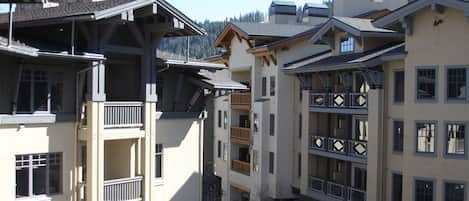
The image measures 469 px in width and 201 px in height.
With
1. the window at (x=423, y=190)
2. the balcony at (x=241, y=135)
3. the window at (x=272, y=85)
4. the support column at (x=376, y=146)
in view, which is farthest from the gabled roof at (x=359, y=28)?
the balcony at (x=241, y=135)

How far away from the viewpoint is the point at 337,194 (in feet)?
120

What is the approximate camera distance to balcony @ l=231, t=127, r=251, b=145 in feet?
157

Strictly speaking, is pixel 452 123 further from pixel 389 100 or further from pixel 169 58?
Result: pixel 169 58

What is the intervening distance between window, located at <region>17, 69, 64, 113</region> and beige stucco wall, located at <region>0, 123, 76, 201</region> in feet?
1.99

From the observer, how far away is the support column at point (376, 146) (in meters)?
32.4

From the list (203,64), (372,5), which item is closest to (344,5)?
(372,5)

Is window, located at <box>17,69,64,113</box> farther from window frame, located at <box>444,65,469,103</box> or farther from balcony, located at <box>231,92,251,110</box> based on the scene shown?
balcony, located at <box>231,92,251,110</box>

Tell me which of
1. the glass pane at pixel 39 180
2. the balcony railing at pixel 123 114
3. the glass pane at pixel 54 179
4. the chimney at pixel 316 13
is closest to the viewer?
the glass pane at pixel 39 180

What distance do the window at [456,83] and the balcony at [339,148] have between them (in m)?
6.45

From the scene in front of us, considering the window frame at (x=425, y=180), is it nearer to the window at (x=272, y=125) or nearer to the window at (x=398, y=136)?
the window at (x=398, y=136)

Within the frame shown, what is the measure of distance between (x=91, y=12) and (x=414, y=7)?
1674 centimetres

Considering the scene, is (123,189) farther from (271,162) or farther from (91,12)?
(271,162)

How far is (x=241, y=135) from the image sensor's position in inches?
1929

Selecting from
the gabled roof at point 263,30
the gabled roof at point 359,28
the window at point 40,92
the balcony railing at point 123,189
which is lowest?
the balcony railing at point 123,189
